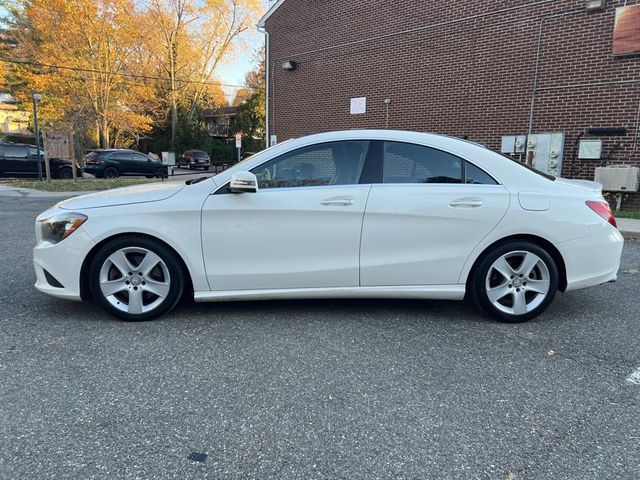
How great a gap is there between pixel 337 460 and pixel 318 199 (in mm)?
2050

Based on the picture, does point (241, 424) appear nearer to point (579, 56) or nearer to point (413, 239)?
point (413, 239)

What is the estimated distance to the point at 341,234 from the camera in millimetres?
3689

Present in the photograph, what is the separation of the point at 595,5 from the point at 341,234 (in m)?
9.14

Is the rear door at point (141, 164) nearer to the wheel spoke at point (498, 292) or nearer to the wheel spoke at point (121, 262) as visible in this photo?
the wheel spoke at point (121, 262)

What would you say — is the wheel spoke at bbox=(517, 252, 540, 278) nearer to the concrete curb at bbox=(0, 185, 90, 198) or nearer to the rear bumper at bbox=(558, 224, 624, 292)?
A: the rear bumper at bbox=(558, 224, 624, 292)

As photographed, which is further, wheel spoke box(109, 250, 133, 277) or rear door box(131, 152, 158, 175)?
rear door box(131, 152, 158, 175)

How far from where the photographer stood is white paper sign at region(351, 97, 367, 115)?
547 inches

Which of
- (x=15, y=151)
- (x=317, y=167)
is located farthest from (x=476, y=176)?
(x=15, y=151)

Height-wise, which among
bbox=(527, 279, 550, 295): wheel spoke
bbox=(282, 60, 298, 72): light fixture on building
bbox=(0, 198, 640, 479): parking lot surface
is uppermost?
bbox=(282, 60, 298, 72): light fixture on building

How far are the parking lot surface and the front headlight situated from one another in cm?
70

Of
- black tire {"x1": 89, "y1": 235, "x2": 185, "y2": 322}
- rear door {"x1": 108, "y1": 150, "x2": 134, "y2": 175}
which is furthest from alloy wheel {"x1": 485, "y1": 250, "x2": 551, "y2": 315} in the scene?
rear door {"x1": 108, "y1": 150, "x2": 134, "y2": 175}

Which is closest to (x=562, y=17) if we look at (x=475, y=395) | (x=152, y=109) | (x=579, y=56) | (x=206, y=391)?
(x=579, y=56)

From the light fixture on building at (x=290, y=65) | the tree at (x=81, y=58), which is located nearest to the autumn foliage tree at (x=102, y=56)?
the tree at (x=81, y=58)

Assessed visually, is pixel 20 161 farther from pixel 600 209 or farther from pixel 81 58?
pixel 600 209
